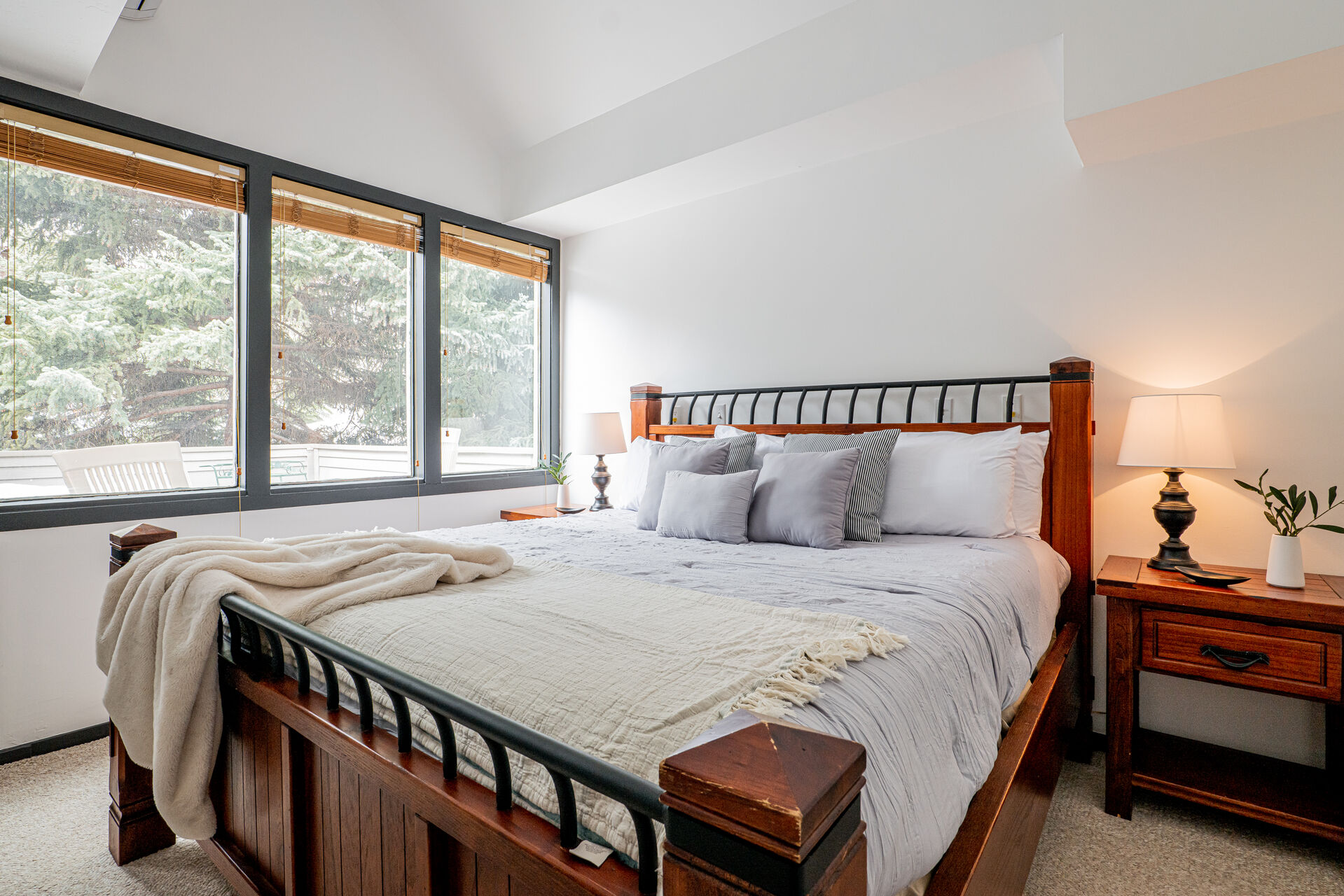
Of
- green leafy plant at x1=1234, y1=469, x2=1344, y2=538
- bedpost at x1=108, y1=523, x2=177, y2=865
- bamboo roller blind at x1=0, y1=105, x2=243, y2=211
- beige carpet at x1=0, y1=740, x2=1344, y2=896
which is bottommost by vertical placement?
beige carpet at x1=0, y1=740, x2=1344, y2=896

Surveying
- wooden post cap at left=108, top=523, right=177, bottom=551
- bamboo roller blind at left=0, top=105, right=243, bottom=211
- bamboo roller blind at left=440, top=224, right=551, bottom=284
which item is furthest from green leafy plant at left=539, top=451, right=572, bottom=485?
wooden post cap at left=108, top=523, right=177, bottom=551

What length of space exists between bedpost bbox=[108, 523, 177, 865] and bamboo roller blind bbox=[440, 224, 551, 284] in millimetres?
2419

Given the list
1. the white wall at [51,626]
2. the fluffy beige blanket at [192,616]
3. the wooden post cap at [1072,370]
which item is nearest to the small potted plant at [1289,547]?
the wooden post cap at [1072,370]

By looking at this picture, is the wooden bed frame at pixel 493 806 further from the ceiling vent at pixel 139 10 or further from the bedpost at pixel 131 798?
the ceiling vent at pixel 139 10

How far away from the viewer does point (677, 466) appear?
8.99ft

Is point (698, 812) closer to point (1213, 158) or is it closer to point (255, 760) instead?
point (255, 760)

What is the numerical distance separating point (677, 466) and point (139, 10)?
8.62 ft

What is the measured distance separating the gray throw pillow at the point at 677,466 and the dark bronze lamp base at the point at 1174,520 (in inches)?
58.9

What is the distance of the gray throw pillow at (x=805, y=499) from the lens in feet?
7.45

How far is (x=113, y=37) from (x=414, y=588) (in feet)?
8.79

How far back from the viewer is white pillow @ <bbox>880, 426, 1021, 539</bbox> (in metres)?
2.35

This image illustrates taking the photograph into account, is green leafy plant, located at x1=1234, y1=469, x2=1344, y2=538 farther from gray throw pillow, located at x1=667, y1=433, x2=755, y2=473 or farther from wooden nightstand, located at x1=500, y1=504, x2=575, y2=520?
wooden nightstand, located at x1=500, y1=504, x2=575, y2=520

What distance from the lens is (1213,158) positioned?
2326 mm

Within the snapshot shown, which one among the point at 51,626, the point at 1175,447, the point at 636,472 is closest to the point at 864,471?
the point at 1175,447
